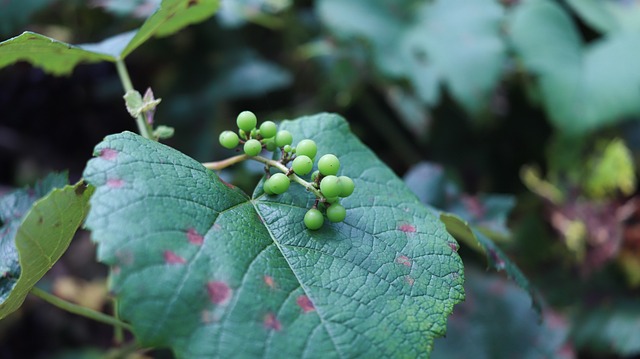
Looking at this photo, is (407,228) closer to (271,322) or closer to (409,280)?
(409,280)

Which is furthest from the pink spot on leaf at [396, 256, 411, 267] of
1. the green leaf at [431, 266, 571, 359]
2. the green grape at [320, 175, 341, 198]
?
the green leaf at [431, 266, 571, 359]

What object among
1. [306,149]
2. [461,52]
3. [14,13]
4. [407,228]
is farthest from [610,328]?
[14,13]

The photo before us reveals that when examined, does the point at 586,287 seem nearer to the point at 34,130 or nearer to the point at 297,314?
the point at 297,314

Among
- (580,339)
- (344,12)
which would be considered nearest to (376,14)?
(344,12)

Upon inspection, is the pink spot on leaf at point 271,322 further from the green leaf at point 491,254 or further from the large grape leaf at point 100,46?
the large grape leaf at point 100,46

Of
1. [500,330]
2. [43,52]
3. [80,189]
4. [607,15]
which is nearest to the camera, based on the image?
[80,189]

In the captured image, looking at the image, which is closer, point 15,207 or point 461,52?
point 15,207
